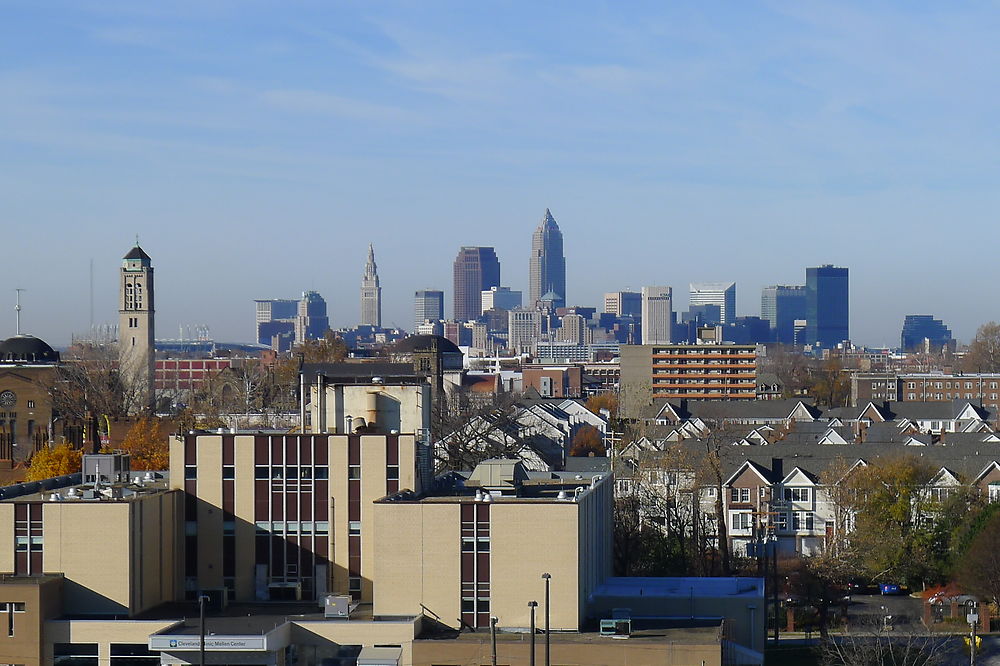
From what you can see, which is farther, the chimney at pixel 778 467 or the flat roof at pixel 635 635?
the chimney at pixel 778 467

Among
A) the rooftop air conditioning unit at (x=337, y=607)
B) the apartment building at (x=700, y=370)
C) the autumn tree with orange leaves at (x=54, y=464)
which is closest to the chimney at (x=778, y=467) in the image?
the autumn tree with orange leaves at (x=54, y=464)

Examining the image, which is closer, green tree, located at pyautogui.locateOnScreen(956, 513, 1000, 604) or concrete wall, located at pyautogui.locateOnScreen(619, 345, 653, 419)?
green tree, located at pyautogui.locateOnScreen(956, 513, 1000, 604)

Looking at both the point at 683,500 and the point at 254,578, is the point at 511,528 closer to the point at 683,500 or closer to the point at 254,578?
the point at 254,578

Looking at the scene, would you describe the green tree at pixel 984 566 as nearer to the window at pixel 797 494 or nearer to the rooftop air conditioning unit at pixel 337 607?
the window at pixel 797 494

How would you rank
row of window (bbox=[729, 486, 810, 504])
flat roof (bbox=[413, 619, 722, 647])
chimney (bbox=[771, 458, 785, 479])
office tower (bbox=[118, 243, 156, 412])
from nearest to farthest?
flat roof (bbox=[413, 619, 722, 647]) < row of window (bbox=[729, 486, 810, 504]) < chimney (bbox=[771, 458, 785, 479]) < office tower (bbox=[118, 243, 156, 412])

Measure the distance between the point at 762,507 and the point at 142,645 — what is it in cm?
4207

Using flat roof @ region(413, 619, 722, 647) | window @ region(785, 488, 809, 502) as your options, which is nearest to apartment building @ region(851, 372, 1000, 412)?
window @ region(785, 488, 809, 502)

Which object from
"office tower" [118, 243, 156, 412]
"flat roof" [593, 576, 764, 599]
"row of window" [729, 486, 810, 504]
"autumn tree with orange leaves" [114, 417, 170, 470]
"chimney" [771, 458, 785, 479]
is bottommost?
"row of window" [729, 486, 810, 504]

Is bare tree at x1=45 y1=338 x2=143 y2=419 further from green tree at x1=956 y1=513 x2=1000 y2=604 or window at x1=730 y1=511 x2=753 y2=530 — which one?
green tree at x1=956 y1=513 x2=1000 y2=604

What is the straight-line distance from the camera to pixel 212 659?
3297 centimetres

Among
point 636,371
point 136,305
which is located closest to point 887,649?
point 136,305

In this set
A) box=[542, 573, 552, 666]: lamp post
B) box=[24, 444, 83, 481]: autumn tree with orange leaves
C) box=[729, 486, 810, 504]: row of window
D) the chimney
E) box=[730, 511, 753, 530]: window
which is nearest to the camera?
box=[542, 573, 552, 666]: lamp post

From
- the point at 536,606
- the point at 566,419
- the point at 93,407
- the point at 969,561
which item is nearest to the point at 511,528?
the point at 536,606

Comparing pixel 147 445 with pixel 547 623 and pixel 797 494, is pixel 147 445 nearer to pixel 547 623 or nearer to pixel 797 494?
pixel 797 494
